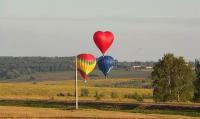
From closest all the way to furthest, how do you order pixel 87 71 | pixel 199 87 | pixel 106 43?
pixel 106 43
pixel 87 71
pixel 199 87

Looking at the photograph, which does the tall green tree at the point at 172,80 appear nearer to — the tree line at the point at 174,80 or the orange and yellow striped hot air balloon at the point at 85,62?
the tree line at the point at 174,80

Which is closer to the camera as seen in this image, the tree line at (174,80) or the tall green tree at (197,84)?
the tall green tree at (197,84)

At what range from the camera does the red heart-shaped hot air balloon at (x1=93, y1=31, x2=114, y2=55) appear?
7844 cm

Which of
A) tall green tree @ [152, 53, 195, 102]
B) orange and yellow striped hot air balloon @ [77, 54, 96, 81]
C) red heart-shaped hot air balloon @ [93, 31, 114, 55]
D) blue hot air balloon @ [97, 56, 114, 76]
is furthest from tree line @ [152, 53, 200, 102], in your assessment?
red heart-shaped hot air balloon @ [93, 31, 114, 55]

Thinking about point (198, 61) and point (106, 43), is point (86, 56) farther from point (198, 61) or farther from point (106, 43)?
point (198, 61)

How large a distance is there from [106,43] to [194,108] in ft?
46.1

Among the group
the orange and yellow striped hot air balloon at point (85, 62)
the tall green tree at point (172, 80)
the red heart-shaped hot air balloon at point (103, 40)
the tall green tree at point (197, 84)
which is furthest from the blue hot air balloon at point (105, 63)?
the tall green tree at point (197, 84)

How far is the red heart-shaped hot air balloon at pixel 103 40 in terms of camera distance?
7844 centimetres

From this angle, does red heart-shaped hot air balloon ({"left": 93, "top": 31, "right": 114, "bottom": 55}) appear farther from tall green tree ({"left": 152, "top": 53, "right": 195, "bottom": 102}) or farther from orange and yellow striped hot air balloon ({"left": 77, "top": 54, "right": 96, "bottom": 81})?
tall green tree ({"left": 152, "top": 53, "right": 195, "bottom": 102})

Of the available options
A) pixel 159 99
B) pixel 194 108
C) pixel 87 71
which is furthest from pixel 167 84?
pixel 194 108

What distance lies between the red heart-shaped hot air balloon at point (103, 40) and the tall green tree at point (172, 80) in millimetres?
22433

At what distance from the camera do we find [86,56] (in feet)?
271

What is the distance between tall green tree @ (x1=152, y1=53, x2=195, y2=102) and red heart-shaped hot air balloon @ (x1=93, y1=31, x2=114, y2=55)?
883 inches

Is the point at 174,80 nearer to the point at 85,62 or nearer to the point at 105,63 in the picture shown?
the point at 105,63
